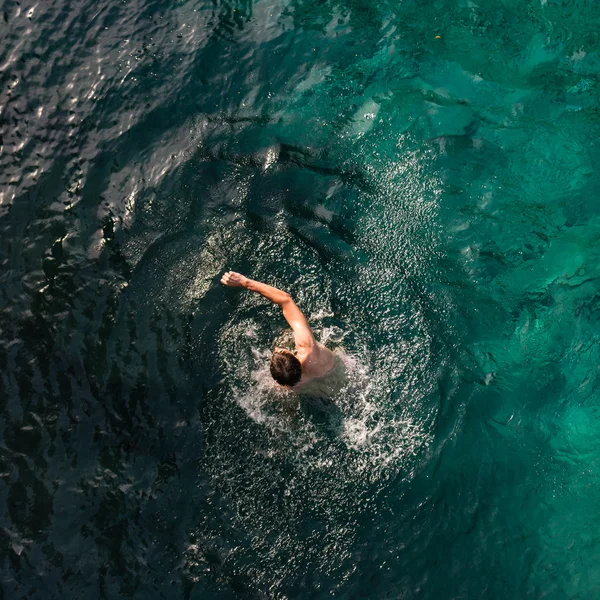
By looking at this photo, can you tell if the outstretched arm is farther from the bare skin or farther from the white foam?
the white foam

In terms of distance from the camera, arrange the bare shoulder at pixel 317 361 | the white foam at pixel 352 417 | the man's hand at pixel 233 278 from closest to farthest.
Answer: the bare shoulder at pixel 317 361, the man's hand at pixel 233 278, the white foam at pixel 352 417

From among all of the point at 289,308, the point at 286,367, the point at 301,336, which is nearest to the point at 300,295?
the point at 289,308

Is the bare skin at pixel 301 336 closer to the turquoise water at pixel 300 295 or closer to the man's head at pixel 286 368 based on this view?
the man's head at pixel 286 368

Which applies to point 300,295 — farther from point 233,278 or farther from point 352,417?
point 352,417

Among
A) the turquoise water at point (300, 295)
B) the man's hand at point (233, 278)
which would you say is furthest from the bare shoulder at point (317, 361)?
A: the man's hand at point (233, 278)

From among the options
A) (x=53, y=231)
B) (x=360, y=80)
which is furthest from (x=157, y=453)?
(x=360, y=80)

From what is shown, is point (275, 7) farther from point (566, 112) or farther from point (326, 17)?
point (566, 112)
